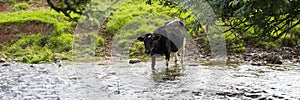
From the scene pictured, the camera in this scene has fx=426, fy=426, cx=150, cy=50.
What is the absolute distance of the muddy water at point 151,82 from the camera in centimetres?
859

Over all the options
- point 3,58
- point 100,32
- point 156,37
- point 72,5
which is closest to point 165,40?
point 156,37

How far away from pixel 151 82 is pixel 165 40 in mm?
3672

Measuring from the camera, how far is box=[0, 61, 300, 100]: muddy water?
28.2 ft

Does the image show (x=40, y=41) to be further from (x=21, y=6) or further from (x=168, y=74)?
(x=168, y=74)

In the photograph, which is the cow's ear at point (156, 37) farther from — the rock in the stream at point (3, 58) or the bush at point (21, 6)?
the bush at point (21, 6)

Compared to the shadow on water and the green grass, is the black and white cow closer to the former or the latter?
the shadow on water

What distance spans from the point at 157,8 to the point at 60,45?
638cm

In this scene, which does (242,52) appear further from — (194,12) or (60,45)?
(194,12)

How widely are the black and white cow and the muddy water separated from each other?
58 centimetres

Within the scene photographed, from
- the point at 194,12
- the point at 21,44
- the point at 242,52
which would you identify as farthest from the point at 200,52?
the point at 194,12

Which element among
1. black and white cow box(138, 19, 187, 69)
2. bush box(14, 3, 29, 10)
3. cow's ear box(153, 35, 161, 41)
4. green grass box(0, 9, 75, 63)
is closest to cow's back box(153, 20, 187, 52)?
black and white cow box(138, 19, 187, 69)

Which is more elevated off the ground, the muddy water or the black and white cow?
the black and white cow

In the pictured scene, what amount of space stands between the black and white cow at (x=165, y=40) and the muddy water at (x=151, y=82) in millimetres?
581

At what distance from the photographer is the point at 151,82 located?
1022 centimetres
